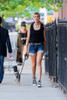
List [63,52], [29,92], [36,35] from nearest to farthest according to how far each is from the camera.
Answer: [63,52], [29,92], [36,35]

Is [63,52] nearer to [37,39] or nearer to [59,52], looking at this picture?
[59,52]

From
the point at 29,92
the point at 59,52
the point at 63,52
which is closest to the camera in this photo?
the point at 63,52

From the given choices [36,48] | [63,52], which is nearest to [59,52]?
[36,48]

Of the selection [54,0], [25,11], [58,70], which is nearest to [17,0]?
[54,0]

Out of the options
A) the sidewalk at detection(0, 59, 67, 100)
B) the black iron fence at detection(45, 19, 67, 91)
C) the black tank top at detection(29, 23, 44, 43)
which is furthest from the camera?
the black tank top at detection(29, 23, 44, 43)

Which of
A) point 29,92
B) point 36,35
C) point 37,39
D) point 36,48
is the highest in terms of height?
point 36,35

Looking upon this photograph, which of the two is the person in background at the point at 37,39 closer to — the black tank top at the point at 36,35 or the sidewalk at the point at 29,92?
the black tank top at the point at 36,35

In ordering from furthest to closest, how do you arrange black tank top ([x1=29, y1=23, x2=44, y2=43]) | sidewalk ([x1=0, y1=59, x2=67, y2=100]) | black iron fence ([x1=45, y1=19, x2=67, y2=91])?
black tank top ([x1=29, y1=23, x2=44, y2=43]), black iron fence ([x1=45, y1=19, x2=67, y2=91]), sidewalk ([x1=0, y1=59, x2=67, y2=100])

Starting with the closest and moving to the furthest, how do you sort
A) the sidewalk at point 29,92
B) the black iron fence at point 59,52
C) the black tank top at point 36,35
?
1. the sidewalk at point 29,92
2. the black iron fence at point 59,52
3. the black tank top at point 36,35

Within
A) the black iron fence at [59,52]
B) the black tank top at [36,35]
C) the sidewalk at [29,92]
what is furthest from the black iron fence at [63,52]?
the black tank top at [36,35]

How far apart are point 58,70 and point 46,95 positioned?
1585 mm

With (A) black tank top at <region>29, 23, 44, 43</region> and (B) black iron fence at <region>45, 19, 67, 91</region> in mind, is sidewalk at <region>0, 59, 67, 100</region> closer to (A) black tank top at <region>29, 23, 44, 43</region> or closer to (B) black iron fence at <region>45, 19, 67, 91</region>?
(B) black iron fence at <region>45, 19, 67, 91</region>

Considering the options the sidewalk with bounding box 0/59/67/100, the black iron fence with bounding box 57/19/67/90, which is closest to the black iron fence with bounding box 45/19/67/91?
the black iron fence with bounding box 57/19/67/90

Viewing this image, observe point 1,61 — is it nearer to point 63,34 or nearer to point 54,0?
point 63,34
